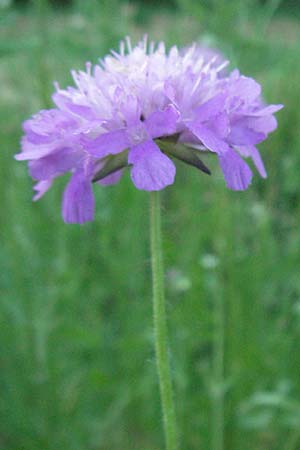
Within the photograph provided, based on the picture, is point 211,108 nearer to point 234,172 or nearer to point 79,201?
point 234,172

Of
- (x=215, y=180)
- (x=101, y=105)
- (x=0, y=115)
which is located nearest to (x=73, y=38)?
(x=0, y=115)

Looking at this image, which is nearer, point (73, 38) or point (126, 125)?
point (126, 125)

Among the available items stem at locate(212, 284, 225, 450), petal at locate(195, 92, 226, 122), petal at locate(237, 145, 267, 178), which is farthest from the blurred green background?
petal at locate(195, 92, 226, 122)

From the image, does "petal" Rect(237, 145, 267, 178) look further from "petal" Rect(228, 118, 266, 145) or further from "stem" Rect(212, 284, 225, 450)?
"stem" Rect(212, 284, 225, 450)

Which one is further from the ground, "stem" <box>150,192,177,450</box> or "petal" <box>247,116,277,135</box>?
"petal" <box>247,116,277,135</box>

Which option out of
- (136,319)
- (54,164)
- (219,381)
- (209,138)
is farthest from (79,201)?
(136,319)

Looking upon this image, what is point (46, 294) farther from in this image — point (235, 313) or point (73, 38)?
point (73, 38)

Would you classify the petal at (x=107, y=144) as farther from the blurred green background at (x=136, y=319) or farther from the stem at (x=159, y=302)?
the blurred green background at (x=136, y=319)
